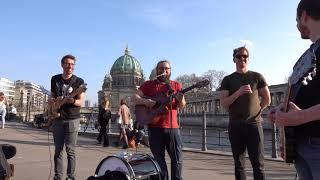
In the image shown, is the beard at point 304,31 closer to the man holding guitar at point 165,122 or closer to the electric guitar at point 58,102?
the man holding guitar at point 165,122

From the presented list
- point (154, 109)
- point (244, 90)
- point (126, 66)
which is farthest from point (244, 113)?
point (126, 66)

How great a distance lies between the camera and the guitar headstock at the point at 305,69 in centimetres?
339

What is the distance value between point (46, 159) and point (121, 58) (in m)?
141

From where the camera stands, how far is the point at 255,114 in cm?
661

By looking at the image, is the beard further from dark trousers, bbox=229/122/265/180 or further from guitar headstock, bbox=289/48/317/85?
dark trousers, bbox=229/122/265/180

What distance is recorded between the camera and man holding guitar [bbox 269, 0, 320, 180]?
3389 millimetres

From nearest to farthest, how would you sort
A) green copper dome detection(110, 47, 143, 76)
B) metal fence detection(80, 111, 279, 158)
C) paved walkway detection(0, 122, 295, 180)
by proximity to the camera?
paved walkway detection(0, 122, 295, 180) → metal fence detection(80, 111, 279, 158) → green copper dome detection(110, 47, 143, 76)

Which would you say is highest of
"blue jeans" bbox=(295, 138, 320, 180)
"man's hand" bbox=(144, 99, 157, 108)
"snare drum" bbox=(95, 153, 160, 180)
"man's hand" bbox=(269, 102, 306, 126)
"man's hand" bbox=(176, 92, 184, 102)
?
"man's hand" bbox=(176, 92, 184, 102)

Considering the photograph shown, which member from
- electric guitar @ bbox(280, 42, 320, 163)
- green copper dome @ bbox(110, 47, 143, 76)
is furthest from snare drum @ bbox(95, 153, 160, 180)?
green copper dome @ bbox(110, 47, 143, 76)

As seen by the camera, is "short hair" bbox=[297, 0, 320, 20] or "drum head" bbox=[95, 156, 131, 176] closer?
"short hair" bbox=[297, 0, 320, 20]

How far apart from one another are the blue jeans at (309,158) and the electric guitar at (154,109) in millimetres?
3401

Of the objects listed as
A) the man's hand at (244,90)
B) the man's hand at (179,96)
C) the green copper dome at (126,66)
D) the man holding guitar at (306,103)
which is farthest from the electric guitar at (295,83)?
the green copper dome at (126,66)

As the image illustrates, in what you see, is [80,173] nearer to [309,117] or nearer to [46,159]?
[46,159]

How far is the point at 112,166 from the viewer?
5.80 metres
